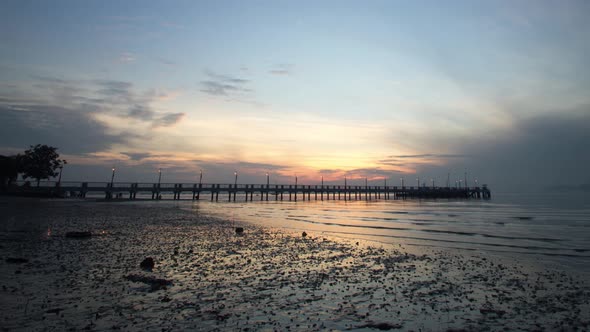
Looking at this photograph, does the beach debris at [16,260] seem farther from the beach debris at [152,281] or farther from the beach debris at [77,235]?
the beach debris at [77,235]

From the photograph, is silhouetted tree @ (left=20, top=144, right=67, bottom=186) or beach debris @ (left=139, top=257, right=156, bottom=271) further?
silhouetted tree @ (left=20, top=144, right=67, bottom=186)

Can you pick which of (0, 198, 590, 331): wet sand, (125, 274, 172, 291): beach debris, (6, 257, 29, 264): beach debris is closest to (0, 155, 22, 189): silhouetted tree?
(0, 198, 590, 331): wet sand

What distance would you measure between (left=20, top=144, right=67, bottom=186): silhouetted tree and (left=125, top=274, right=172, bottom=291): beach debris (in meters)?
71.0

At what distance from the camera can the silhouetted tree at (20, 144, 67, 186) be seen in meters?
63.9

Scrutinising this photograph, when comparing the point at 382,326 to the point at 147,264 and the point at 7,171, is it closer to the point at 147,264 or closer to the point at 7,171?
the point at 147,264

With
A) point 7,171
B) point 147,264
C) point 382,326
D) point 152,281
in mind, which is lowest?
point 382,326

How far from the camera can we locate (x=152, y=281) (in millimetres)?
8992

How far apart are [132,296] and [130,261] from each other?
4242mm

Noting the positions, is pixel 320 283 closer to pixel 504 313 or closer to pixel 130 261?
pixel 504 313

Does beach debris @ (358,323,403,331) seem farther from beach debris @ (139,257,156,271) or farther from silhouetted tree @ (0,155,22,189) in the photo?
silhouetted tree @ (0,155,22,189)

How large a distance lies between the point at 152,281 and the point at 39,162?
72.3 meters

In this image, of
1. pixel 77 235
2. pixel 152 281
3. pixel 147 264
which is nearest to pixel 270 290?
pixel 152 281

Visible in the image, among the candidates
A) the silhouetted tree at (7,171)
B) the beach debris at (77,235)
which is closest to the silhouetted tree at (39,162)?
the silhouetted tree at (7,171)

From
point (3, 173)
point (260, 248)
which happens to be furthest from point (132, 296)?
point (3, 173)
